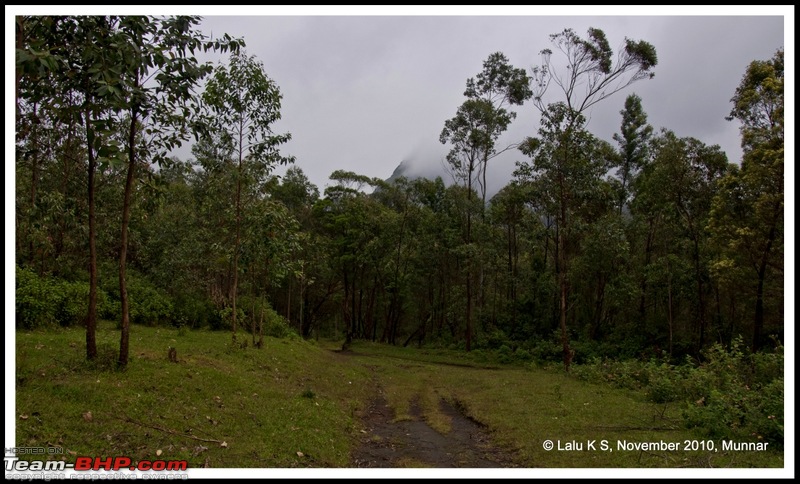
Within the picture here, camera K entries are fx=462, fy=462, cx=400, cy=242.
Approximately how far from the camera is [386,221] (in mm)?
37906

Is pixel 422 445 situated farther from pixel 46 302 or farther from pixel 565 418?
pixel 46 302

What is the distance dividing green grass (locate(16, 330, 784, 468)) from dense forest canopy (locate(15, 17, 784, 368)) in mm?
1175

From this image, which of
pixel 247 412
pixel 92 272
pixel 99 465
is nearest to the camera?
pixel 99 465

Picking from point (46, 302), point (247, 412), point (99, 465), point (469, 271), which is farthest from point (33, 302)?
point (469, 271)

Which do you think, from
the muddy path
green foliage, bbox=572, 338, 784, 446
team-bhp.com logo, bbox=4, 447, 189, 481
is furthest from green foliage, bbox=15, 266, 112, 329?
green foliage, bbox=572, 338, 784, 446

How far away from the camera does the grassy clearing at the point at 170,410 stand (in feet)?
20.8

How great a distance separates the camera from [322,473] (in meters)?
5.50

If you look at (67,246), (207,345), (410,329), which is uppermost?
(67,246)

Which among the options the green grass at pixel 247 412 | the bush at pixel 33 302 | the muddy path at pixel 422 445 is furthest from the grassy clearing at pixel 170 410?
the bush at pixel 33 302

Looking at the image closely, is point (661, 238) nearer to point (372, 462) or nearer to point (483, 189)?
point (483, 189)

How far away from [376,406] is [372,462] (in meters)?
5.54

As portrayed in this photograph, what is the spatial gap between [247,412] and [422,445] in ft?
11.3

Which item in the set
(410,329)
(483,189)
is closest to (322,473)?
(483,189)

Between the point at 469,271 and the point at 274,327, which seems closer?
the point at 274,327
